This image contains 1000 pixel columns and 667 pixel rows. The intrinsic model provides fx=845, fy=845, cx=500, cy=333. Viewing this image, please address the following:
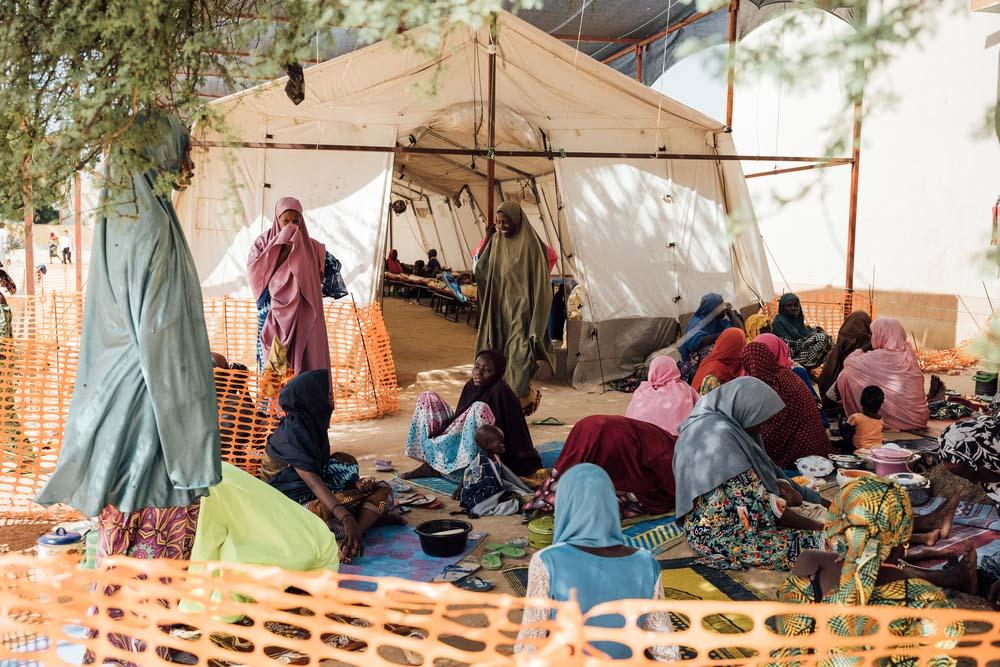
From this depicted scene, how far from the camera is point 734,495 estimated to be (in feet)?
13.5

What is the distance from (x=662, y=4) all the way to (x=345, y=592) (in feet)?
39.3

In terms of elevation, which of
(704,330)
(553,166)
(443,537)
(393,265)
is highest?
(553,166)

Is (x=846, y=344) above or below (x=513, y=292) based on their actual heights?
below

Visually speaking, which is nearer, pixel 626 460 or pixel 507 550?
pixel 507 550

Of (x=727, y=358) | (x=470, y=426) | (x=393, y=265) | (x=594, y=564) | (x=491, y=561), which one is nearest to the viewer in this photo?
(x=594, y=564)

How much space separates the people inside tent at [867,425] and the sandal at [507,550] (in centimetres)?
323

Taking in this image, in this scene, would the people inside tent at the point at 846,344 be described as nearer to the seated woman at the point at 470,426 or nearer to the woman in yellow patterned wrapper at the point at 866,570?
the seated woman at the point at 470,426

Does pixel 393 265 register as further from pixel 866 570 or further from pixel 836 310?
pixel 866 570

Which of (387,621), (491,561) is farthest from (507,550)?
(387,621)

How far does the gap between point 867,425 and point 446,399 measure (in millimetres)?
3969

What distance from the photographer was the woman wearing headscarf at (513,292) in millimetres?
7605

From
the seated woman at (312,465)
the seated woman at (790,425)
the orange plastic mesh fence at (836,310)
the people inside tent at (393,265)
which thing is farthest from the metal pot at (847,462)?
the people inside tent at (393,265)

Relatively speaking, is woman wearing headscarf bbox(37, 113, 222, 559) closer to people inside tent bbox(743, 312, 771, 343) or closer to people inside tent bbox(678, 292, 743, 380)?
people inside tent bbox(678, 292, 743, 380)

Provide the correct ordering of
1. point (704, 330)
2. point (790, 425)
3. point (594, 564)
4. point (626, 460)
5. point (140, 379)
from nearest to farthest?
point (594, 564) < point (140, 379) < point (626, 460) < point (790, 425) < point (704, 330)
